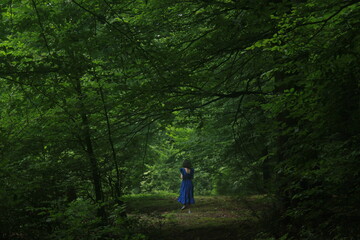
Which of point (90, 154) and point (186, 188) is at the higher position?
point (90, 154)

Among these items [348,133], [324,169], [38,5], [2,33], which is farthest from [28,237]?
[348,133]

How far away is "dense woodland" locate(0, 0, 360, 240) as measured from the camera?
12.6 ft

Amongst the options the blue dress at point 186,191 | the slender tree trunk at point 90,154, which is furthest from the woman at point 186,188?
the slender tree trunk at point 90,154

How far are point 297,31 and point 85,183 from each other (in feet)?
17.9

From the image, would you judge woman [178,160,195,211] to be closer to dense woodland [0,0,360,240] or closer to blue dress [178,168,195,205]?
blue dress [178,168,195,205]

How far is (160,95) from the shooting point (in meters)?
6.13

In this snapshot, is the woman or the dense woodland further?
the woman

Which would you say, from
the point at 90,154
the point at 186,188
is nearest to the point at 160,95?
the point at 90,154

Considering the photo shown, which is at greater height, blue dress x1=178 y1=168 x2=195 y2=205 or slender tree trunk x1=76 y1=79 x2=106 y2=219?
slender tree trunk x1=76 y1=79 x2=106 y2=219

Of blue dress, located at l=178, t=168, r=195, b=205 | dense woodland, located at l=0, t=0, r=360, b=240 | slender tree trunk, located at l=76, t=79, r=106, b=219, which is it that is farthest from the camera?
blue dress, located at l=178, t=168, r=195, b=205

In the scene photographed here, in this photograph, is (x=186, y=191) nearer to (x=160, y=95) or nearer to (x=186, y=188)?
(x=186, y=188)

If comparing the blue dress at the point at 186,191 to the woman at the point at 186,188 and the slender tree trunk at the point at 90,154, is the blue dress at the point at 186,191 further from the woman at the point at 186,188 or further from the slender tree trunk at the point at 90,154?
the slender tree trunk at the point at 90,154

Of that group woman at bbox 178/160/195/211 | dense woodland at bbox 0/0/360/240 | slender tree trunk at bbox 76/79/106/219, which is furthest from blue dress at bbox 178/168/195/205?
slender tree trunk at bbox 76/79/106/219

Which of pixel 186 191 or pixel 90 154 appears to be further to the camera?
pixel 186 191
